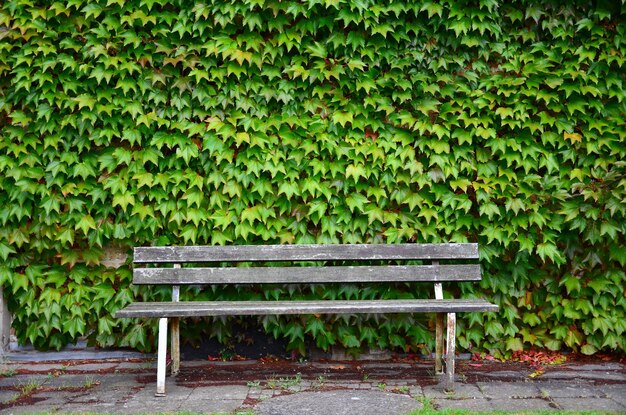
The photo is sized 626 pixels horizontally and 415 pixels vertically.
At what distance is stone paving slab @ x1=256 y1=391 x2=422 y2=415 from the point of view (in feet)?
13.4

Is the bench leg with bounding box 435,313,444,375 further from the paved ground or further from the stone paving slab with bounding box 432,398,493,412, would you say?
the stone paving slab with bounding box 432,398,493,412

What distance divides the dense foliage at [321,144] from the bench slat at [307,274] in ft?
1.17

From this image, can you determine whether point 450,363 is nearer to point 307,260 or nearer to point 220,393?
point 307,260

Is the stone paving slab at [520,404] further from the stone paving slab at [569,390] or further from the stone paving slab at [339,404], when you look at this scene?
the stone paving slab at [339,404]

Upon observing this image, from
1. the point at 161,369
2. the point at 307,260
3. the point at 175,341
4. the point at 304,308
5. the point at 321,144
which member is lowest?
the point at 161,369

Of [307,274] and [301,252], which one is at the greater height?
[301,252]

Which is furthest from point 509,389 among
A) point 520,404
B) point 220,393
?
point 220,393

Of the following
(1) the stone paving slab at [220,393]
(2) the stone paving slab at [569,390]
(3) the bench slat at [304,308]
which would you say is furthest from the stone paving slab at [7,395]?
(2) the stone paving slab at [569,390]

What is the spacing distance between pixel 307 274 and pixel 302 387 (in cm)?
88

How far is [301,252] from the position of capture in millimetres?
5180

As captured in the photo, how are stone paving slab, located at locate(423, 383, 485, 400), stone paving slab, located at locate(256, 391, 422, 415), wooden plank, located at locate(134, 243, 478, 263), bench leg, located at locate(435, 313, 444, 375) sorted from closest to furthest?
1. stone paving slab, located at locate(256, 391, 422, 415)
2. stone paving slab, located at locate(423, 383, 485, 400)
3. bench leg, located at locate(435, 313, 444, 375)
4. wooden plank, located at locate(134, 243, 478, 263)

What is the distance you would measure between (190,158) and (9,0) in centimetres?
189

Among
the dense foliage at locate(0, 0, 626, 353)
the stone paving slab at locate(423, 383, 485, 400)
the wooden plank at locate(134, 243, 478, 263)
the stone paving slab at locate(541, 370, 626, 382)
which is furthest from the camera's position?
the dense foliage at locate(0, 0, 626, 353)

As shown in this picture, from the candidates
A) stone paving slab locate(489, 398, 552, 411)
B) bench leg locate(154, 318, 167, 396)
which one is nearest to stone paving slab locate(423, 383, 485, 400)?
stone paving slab locate(489, 398, 552, 411)
